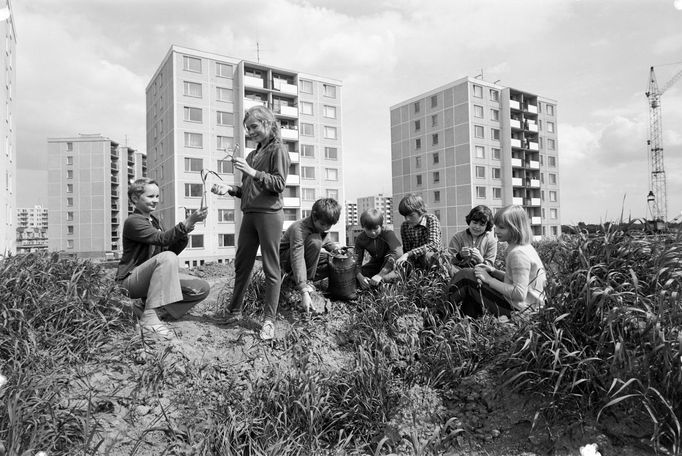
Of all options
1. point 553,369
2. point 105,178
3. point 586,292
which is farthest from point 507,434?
point 105,178

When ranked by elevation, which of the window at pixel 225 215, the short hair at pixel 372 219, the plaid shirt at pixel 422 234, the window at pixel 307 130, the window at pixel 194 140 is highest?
the window at pixel 307 130

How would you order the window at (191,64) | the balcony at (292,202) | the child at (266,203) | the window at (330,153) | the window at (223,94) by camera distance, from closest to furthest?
the child at (266,203) < the window at (191,64) < the window at (223,94) < the balcony at (292,202) < the window at (330,153)

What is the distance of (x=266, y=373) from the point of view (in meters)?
3.04

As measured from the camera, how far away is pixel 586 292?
2.67 metres

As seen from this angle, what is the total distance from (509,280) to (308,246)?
2.05 meters

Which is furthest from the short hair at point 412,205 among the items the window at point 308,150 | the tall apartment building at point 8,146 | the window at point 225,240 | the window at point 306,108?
the window at point 306,108

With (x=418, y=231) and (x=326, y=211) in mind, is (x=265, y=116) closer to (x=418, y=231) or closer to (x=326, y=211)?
(x=326, y=211)

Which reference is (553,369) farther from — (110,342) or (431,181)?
(431,181)

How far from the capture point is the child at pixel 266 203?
11.9ft

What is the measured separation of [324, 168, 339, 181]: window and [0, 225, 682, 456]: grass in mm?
37221

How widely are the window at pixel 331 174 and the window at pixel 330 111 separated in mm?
5647

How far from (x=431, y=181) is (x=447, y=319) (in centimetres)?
4255

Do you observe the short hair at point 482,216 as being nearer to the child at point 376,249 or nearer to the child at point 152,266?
the child at point 376,249

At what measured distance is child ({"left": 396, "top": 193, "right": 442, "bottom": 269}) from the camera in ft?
15.0
